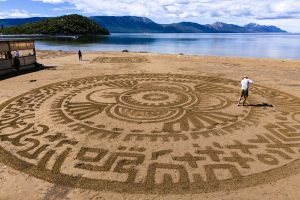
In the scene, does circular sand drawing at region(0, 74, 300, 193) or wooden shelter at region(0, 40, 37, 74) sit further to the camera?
wooden shelter at region(0, 40, 37, 74)

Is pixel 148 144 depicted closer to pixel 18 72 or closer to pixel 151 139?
pixel 151 139

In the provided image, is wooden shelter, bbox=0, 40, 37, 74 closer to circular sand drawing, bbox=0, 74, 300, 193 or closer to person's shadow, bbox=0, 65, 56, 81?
person's shadow, bbox=0, 65, 56, 81

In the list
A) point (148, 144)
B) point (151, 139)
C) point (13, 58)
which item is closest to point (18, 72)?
point (13, 58)

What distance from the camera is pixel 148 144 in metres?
13.2

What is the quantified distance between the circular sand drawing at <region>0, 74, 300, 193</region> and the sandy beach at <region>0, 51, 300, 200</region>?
4 cm

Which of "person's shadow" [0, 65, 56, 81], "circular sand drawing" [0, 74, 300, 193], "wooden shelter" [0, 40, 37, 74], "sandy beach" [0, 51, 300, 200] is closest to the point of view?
"sandy beach" [0, 51, 300, 200]

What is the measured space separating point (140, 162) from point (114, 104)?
884 centimetres

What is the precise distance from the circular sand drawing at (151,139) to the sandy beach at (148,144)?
0.04m

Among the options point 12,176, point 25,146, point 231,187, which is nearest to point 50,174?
point 12,176

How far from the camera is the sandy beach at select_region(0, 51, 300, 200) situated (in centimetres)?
987

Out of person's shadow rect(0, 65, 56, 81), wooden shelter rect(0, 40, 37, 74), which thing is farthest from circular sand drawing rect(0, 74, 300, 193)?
wooden shelter rect(0, 40, 37, 74)

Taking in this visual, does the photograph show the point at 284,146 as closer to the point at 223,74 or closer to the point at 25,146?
the point at 25,146

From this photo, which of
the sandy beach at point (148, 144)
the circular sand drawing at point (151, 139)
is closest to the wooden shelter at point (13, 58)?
the sandy beach at point (148, 144)

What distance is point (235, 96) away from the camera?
73.4ft
